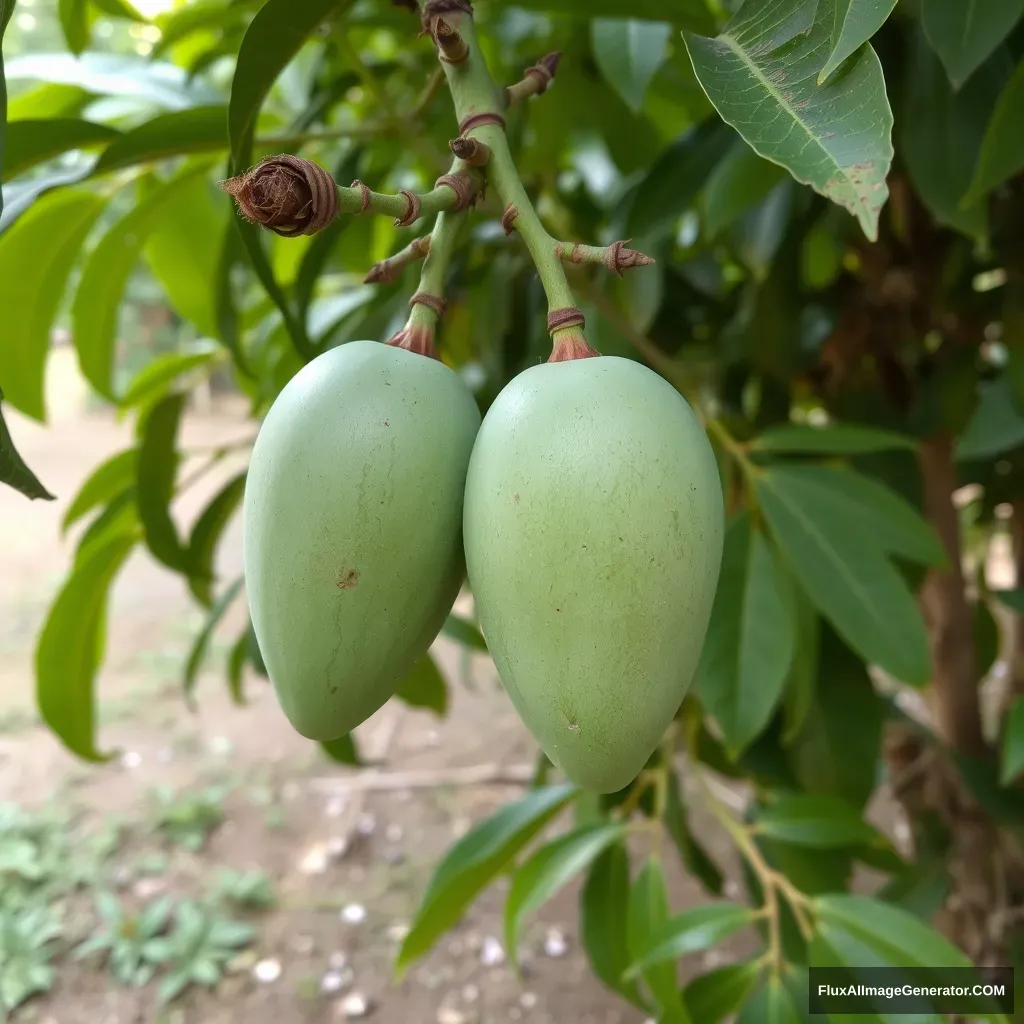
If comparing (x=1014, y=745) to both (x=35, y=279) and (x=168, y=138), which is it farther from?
(x=35, y=279)

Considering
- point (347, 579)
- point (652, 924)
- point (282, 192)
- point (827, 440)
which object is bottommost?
point (652, 924)

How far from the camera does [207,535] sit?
0.93 m

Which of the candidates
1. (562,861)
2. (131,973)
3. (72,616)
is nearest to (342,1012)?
(131,973)

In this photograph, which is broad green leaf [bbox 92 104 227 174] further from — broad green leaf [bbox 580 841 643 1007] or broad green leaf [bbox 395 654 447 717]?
broad green leaf [bbox 580 841 643 1007]

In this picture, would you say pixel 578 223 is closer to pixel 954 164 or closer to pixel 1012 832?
pixel 954 164

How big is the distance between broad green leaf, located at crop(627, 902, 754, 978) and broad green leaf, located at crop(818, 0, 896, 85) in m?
0.68

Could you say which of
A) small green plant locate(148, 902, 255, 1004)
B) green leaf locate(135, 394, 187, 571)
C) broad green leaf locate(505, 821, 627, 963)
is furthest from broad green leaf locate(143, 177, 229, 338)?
small green plant locate(148, 902, 255, 1004)

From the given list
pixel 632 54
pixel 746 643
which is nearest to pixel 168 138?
pixel 632 54

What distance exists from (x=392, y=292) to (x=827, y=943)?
67 centimetres

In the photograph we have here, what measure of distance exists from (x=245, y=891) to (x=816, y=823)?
4.34ft

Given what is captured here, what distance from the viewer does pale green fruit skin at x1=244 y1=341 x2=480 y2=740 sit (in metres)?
0.32

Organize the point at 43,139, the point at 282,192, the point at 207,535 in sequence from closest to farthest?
the point at 282,192 → the point at 43,139 → the point at 207,535

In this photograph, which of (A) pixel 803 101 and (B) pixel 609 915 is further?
(B) pixel 609 915

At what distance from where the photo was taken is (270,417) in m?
0.34
